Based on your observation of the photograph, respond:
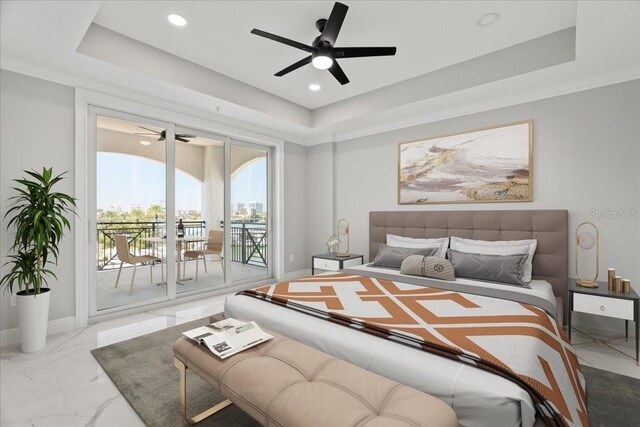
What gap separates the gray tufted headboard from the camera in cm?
317

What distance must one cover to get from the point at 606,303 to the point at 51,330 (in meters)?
4.93

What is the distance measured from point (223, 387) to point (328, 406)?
1.87 feet

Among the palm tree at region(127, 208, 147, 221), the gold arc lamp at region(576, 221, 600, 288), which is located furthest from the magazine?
the gold arc lamp at region(576, 221, 600, 288)

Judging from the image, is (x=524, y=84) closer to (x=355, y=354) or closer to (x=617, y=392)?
(x=617, y=392)

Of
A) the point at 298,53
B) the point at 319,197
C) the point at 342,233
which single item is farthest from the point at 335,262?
the point at 298,53

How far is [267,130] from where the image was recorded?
4.96 meters

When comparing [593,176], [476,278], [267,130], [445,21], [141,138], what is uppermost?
[445,21]

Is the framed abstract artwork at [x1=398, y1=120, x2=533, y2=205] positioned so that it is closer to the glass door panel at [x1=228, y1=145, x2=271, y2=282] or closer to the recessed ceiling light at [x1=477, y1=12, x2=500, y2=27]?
the recessed ceiling light at [x1=477, y1=12, x2=500, y2=27]

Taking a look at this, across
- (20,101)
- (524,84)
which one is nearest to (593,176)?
(524,84)

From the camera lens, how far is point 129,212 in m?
3.79

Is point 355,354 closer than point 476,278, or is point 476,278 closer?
point 355,354

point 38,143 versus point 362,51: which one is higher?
point 362,51

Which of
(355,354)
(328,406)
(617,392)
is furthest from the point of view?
(617,392)

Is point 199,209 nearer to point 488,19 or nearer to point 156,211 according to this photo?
point 156,211
